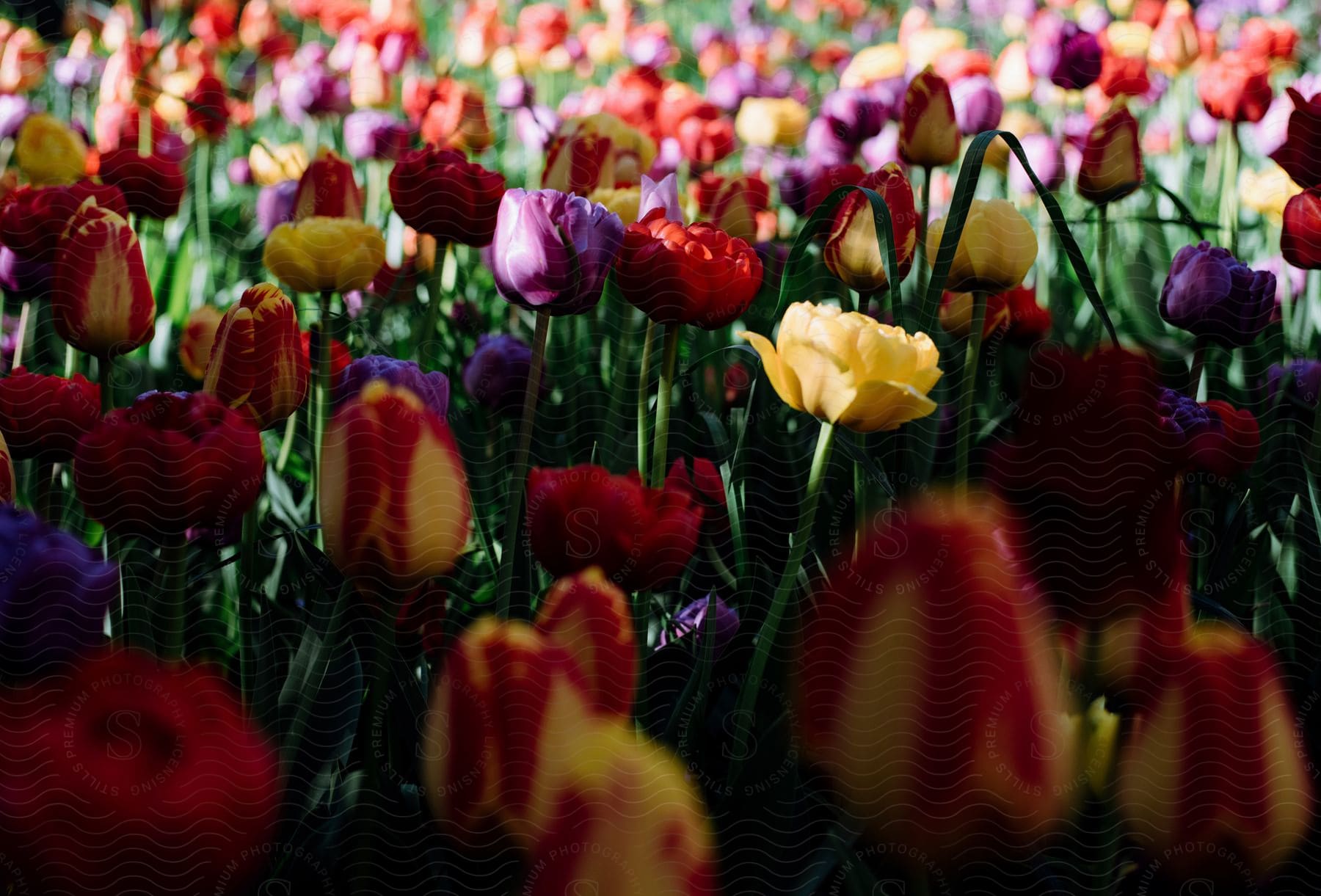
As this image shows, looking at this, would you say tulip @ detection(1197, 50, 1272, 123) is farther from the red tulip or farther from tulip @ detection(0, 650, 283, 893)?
tulip @ detection(0, 650, 283, 893)

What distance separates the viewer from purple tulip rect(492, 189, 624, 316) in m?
0.64

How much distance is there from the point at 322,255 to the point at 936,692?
75cm

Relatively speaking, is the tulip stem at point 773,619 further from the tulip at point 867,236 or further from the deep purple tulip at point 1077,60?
the deep purple tulip at point 1077,60

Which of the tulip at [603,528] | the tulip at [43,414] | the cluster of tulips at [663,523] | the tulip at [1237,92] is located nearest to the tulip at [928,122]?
the cluster of tulips at [663,523]

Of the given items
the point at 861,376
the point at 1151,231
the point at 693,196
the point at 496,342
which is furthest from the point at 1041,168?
the point at 861,376

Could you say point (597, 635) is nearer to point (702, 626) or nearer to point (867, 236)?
point (702, 626)

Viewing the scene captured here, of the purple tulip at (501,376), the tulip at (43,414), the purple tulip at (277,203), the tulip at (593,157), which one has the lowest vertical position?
the purple tulip at (501,376)

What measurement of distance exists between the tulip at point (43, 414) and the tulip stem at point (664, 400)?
32 cm

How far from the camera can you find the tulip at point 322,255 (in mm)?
856

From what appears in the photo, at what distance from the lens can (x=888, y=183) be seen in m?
0.72

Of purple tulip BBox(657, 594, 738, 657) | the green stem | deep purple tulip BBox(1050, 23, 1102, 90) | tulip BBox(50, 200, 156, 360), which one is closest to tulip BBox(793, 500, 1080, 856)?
purple tulip BBox(657, 594, 738, 657)

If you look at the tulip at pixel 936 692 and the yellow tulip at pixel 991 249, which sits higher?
the tulip at pixel 936 692

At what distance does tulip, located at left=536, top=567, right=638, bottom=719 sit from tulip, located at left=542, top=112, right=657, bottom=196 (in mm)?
651

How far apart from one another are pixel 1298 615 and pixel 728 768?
0.41 meters
